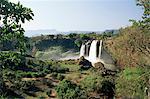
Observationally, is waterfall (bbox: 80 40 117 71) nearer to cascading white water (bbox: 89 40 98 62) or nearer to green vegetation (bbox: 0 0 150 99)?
cascading white water (bbox: 89 40 98 62)

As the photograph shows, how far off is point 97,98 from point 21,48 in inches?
1505

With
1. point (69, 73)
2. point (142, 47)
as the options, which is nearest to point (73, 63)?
point (69, 73)

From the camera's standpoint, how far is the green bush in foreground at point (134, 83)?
106ft

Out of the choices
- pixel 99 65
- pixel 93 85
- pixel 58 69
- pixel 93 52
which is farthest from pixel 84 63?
pixel 93 85

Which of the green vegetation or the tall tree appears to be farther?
the tall tree

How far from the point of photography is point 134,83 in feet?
111

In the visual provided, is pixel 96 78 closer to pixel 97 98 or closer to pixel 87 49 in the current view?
pixel 97 98

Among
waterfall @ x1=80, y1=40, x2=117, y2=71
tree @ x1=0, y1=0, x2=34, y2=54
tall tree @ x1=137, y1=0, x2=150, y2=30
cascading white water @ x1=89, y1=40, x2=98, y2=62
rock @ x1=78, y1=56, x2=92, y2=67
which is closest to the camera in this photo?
tree @ x1=0, y1=0, x2=34, y2=54

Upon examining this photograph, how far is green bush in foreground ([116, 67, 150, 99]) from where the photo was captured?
32188mm

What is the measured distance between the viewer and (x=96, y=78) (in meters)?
49.2

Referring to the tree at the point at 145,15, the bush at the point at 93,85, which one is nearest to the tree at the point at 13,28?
the tree at the point at 145,15

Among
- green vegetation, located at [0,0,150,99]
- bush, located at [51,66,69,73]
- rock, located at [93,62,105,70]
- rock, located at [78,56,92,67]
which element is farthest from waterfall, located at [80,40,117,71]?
bush, located at [51,66,69,73]

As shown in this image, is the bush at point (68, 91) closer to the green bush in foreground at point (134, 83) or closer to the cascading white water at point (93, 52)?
the green bush in foreground at point (134, 83)

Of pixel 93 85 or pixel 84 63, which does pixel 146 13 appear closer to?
pixel 93 85
